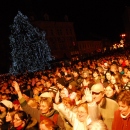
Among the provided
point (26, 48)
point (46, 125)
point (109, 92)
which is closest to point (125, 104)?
point (46, 125)

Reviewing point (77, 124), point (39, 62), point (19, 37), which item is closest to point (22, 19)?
point (19, 37)

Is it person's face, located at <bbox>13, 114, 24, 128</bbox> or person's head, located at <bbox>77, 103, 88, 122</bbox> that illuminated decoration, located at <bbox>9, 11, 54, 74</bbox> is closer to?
person's face, located at <bbox>13, 114, 24, 128</bbox>

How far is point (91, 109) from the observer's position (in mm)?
4684

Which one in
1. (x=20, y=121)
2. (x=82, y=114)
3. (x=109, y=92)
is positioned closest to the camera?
(x=82, y=114)

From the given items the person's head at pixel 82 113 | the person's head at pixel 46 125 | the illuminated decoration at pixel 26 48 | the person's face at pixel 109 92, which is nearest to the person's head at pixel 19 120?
the person's head at pixel 46 125

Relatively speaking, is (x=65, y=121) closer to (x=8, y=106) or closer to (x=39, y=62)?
(x=8, y=106)

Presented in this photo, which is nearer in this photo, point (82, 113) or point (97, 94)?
point (82, 113)

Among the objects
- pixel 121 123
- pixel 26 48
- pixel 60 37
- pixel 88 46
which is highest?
pixel 60 37

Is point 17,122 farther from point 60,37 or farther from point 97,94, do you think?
point 60,37

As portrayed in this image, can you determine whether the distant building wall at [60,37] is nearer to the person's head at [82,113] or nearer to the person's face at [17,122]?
the person's face at [17,122]

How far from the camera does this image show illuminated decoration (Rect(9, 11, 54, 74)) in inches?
1427

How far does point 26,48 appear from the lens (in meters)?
38.2

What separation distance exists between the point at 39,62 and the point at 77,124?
111 feet

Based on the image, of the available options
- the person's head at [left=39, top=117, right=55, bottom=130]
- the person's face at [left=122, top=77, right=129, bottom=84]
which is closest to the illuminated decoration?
the person's face at [left=122, top=77, right=129, bottom=84]
